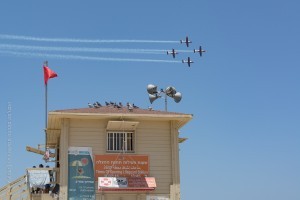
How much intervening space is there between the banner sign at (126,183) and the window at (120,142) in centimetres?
173

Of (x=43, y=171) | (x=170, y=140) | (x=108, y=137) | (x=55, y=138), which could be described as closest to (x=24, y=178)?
(x=43, y=171)

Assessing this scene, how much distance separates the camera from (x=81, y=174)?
2844 cm

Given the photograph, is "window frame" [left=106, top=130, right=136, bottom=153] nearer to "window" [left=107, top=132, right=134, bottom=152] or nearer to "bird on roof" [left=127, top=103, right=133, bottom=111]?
"window" [left=107, top=132, right=134, bottom=152]

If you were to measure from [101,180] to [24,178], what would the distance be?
6.17 m

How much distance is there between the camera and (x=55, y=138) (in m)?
35.0

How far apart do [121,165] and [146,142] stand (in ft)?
6.72

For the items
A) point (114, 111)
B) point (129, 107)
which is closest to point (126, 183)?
point (114, 111)

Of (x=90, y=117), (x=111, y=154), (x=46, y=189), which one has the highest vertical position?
(x=90, y=117)

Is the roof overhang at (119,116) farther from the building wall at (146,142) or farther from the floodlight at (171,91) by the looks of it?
the floodlight at (171,91)

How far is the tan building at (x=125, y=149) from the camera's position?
28453mm

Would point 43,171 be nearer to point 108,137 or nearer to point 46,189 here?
point 46,189

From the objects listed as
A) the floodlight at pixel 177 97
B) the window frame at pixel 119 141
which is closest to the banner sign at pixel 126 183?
the window frame at pixel 119 141

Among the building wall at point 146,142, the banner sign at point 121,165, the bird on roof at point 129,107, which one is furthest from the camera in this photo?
the bird on roof at point 129,107

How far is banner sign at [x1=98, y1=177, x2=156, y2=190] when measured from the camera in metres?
28.2
